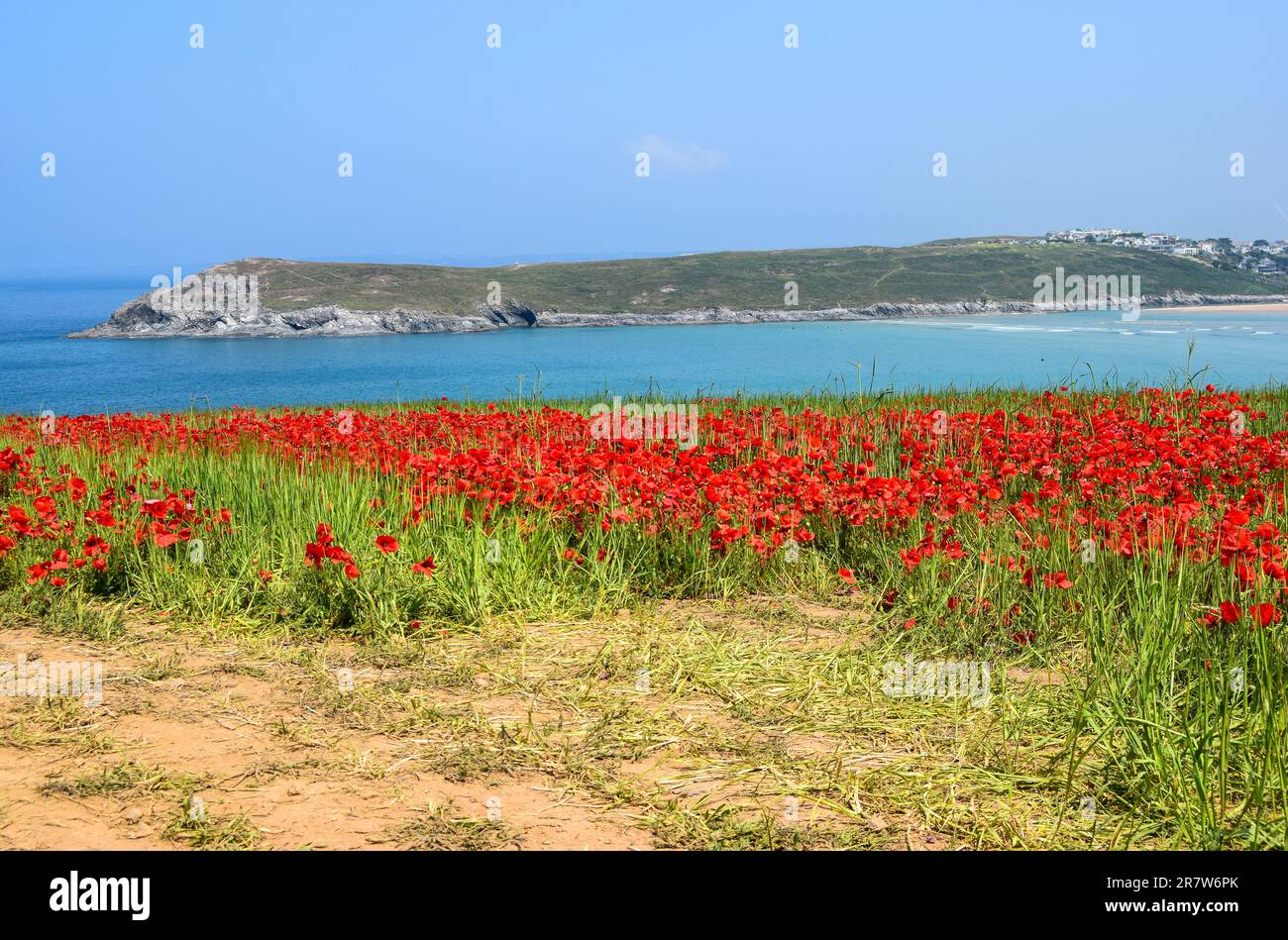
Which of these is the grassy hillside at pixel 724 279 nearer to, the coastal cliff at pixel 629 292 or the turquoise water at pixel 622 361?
the coastal cliff at pixel 629 292

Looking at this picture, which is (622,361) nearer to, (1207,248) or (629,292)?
(629,292)

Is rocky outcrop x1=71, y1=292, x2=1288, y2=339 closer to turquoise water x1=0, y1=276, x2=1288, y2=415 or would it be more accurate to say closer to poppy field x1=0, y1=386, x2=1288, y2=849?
turquoise water x1=0, y1=276, x2=1288, y2=415

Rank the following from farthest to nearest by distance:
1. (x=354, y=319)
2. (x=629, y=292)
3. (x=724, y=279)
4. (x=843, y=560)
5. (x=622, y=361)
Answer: (x=724, y=279)
(x=629, y=292)
(x=354, y=319)
(x=622, y=361)
(x=843, y=560)

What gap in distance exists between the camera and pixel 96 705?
11.4 ft

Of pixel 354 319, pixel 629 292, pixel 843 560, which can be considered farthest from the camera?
pixel 629 292

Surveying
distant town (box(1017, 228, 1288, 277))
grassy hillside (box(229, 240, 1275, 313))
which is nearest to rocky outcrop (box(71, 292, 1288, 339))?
grassy hillside (box(229, 240, 1275, 313))

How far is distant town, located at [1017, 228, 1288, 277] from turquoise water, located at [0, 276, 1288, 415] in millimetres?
40735

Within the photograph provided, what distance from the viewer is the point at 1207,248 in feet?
388

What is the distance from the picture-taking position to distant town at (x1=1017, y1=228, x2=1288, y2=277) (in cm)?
9762

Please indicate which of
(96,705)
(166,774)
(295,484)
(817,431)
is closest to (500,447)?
Result: (295,484)

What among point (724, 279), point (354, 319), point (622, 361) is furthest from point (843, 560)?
point (724, 279)

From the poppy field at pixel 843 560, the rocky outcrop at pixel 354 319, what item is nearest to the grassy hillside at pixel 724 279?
the rocky outcrop at pixel 354 319

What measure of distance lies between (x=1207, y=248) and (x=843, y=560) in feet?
443
